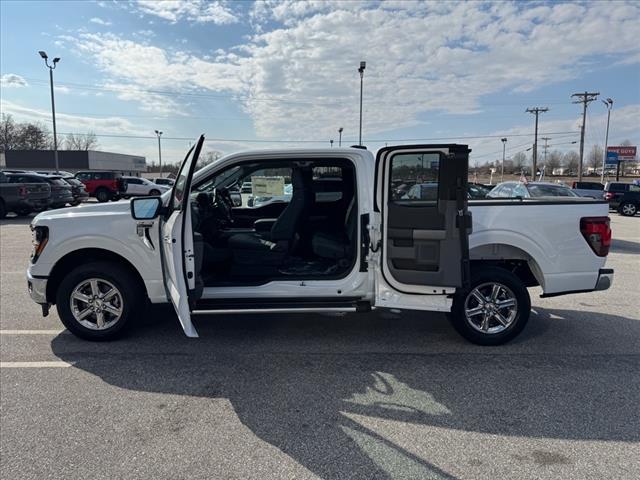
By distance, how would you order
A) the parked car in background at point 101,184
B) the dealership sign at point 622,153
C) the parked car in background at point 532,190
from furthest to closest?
1. the dealership sign at point 622,153
2. the parked car in background at point 101,184
3. the parked car in background at point 532,190

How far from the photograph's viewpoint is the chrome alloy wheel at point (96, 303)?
169 inches

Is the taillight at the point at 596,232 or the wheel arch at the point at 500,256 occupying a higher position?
the taillight at the point at 596,232

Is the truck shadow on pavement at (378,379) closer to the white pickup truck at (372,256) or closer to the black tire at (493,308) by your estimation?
the black tire at (493,308)

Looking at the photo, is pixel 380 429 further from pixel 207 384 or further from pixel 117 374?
pixel 117 374

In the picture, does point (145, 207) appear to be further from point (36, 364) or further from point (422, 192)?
point (422, 192)

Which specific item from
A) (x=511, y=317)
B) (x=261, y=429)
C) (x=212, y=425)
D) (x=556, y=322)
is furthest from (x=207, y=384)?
(x=556, y=322)

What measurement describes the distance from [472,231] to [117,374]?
3444 mm

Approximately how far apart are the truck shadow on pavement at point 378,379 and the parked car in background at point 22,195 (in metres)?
14.6

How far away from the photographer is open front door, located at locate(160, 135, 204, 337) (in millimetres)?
3465

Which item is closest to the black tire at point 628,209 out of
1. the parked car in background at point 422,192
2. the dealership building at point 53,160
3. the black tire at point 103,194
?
the parked car in background at point 422,192

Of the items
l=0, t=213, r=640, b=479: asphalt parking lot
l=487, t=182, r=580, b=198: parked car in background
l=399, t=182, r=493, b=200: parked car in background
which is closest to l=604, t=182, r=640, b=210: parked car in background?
l=487, t=182, r=580, b=198: parked car in background

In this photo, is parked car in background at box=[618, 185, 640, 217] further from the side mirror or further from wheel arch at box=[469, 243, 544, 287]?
the side mirror

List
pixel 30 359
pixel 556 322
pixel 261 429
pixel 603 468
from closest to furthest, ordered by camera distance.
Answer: pixel 603 468 < pixel 261 429 < pixel 30 359 < pixel 556 322

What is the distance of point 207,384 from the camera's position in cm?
360
